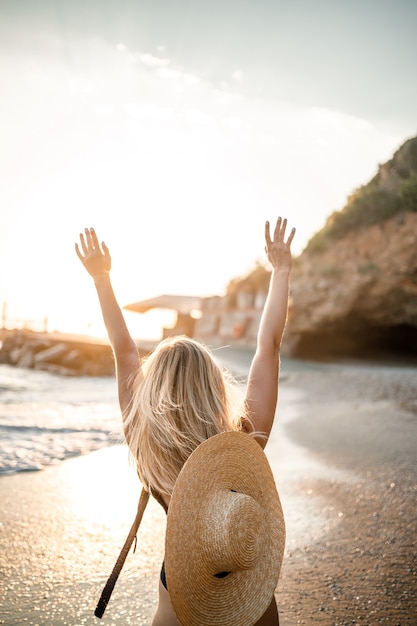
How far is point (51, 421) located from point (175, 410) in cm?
744

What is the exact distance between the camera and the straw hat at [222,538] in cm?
166

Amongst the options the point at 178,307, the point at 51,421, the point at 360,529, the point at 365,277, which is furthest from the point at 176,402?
the point at 178,307

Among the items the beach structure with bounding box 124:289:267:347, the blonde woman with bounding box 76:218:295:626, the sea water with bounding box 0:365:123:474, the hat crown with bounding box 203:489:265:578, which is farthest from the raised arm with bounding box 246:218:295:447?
the beach structure with bounding box 124:289:267:347

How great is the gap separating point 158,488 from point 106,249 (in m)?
1.24

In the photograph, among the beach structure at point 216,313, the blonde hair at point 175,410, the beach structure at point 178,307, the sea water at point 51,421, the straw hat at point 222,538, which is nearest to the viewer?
the straw hat at point 222,538

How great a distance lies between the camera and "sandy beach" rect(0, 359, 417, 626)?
110 inches

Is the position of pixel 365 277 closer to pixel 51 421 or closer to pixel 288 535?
pixel 51 421

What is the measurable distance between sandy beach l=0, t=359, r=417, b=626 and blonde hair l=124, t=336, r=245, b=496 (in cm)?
A: 115

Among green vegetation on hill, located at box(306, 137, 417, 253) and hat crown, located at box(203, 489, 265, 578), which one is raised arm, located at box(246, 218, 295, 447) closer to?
hat crown, located at box(203, 489, 265, 578)

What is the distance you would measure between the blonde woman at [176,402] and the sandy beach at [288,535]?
38.7 inches

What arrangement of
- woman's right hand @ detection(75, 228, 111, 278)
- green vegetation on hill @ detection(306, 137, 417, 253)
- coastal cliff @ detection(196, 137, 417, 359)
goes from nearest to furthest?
woman's right hand @ detection(75, 228, 111, 278) → green vegetation on hill @ detection(306, 137, 417, 253) → coastal cliff @ detection(196, 137, 417, 359)

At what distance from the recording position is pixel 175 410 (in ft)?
6.79

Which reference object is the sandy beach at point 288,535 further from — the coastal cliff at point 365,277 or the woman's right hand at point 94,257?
the coastal cliff at point 365,277

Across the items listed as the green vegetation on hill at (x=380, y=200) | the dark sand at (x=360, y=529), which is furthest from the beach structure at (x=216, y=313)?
the dark sand at (x=360, y=529)
